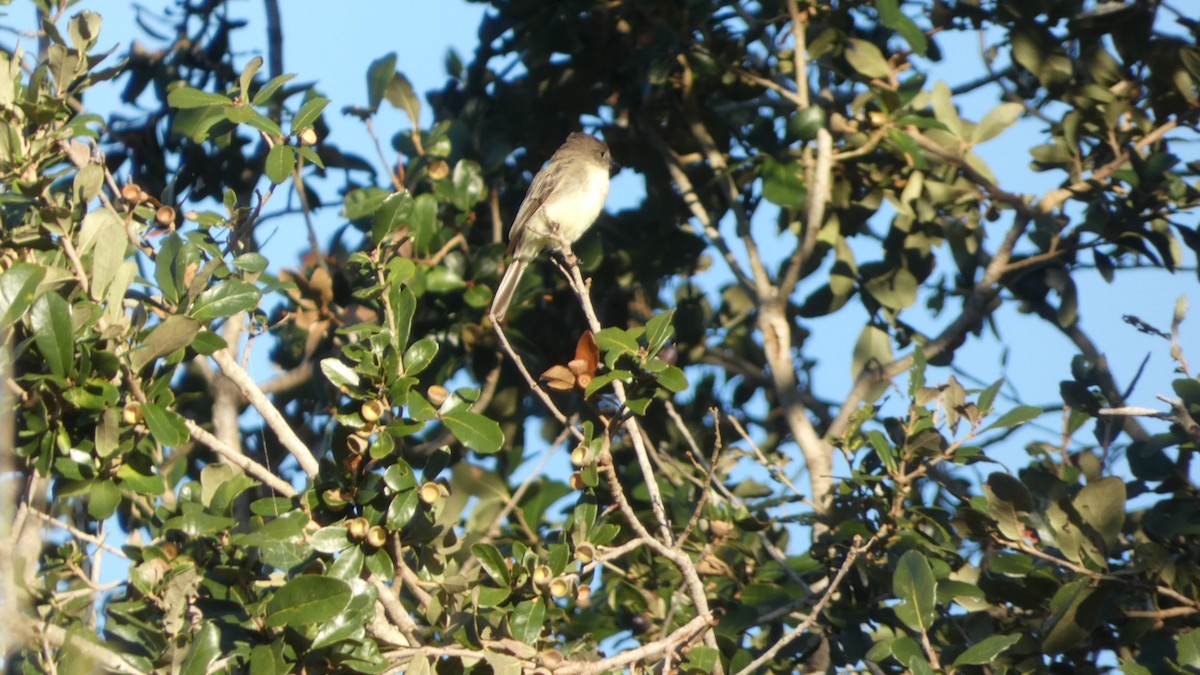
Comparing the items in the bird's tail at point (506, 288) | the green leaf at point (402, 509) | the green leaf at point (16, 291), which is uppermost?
the bird's tail at point (506, 288)

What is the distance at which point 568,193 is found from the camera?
5.02 meters

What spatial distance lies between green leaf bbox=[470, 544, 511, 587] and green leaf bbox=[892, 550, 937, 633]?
0.86 m

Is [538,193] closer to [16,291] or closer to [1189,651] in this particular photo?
[16,291]

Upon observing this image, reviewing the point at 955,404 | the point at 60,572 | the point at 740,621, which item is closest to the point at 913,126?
the point at 955,404

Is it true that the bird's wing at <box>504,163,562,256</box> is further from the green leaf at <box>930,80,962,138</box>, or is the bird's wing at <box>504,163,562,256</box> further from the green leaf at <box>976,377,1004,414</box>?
the green leaf at <box>976,377,1004,414</box>

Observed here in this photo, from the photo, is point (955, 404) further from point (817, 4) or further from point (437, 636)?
point (817, 4)

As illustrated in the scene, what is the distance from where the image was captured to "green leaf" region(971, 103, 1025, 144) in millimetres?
4617

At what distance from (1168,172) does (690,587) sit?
7.97ft

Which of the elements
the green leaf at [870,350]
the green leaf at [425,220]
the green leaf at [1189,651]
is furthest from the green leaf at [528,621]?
the green leaf at [870,350]

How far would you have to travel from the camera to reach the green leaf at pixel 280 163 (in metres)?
2.92

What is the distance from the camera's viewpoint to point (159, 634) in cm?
264

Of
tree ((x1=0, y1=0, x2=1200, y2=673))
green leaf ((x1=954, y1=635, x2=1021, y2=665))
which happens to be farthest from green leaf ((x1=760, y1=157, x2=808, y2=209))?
green leaf ((x1=954, y1=635, x2=1021, y2=665))

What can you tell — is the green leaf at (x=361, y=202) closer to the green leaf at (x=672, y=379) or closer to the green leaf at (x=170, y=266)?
the green leaf at (x=170, y=266)

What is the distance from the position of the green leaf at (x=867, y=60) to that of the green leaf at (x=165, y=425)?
2701 millimetres
